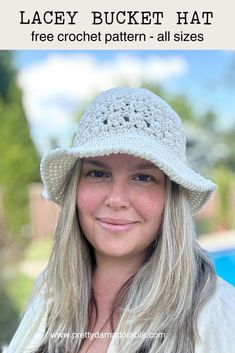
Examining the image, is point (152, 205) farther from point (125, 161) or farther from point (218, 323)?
A: point (218, 323)

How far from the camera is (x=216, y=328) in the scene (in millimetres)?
722

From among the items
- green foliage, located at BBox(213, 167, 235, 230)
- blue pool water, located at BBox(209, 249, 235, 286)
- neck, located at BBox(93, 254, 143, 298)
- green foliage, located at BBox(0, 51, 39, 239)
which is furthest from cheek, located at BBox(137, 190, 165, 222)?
green foliage, located at BBox(213, 167, 235, 230)

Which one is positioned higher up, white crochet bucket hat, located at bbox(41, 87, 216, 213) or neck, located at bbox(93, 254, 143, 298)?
white crochet bucket hat, located at bbox(41, 87, 216, 213)

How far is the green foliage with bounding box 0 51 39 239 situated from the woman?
2.47 metres

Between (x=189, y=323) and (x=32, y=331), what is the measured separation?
0.92 feet

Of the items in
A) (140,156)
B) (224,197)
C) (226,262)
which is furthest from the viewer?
(224,197)

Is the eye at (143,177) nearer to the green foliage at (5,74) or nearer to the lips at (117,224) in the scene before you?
the lips at (117,224)

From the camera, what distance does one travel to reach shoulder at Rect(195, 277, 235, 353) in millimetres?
716

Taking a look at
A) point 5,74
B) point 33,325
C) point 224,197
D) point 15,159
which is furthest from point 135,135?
point 224,197

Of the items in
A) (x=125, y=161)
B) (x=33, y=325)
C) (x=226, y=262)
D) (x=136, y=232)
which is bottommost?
(x=226, y=262)

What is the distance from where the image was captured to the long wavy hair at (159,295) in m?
0.75

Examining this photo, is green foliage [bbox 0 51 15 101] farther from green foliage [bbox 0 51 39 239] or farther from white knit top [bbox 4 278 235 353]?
white knit top [bbox 4 278 235 353]

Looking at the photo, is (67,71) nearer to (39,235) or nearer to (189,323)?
(39,235)

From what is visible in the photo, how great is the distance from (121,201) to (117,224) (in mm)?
42
